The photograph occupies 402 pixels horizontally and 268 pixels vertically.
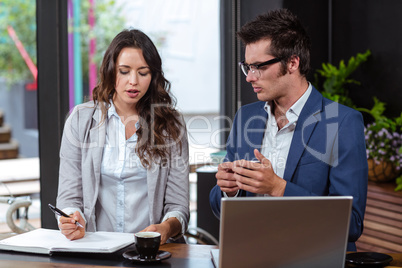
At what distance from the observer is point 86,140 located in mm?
2189

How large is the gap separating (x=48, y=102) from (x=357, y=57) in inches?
90.0

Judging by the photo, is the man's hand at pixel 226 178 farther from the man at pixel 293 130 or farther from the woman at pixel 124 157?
the woman at pixel 124 157

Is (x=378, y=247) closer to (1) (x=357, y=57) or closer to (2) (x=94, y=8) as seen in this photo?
(1) (x=357, y=57)

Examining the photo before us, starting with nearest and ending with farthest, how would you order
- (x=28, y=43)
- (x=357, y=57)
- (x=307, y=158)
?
(x=307, y=158)
(x=357, y=57)
(x=28, y=43)

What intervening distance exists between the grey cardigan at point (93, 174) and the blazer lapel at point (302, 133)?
495 millimetres

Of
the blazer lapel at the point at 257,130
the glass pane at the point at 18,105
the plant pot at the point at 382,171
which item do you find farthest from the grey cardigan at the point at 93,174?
the plant pot at the point at 382,171

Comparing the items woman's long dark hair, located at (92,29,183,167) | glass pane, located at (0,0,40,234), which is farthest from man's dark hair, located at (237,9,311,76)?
glass pane, located at (0,0,40,234)

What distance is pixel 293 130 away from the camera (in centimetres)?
209

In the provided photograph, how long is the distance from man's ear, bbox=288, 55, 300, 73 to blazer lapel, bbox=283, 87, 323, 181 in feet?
0.52

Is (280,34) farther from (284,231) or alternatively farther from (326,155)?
(284,231)

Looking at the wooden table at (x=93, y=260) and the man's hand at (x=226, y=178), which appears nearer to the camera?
the wooden table at (x=93, y=260)

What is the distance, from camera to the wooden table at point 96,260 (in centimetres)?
150

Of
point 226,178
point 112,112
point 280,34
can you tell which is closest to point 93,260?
point 226,178

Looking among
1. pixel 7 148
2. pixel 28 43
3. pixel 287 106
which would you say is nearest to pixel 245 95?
pixel 287 106
